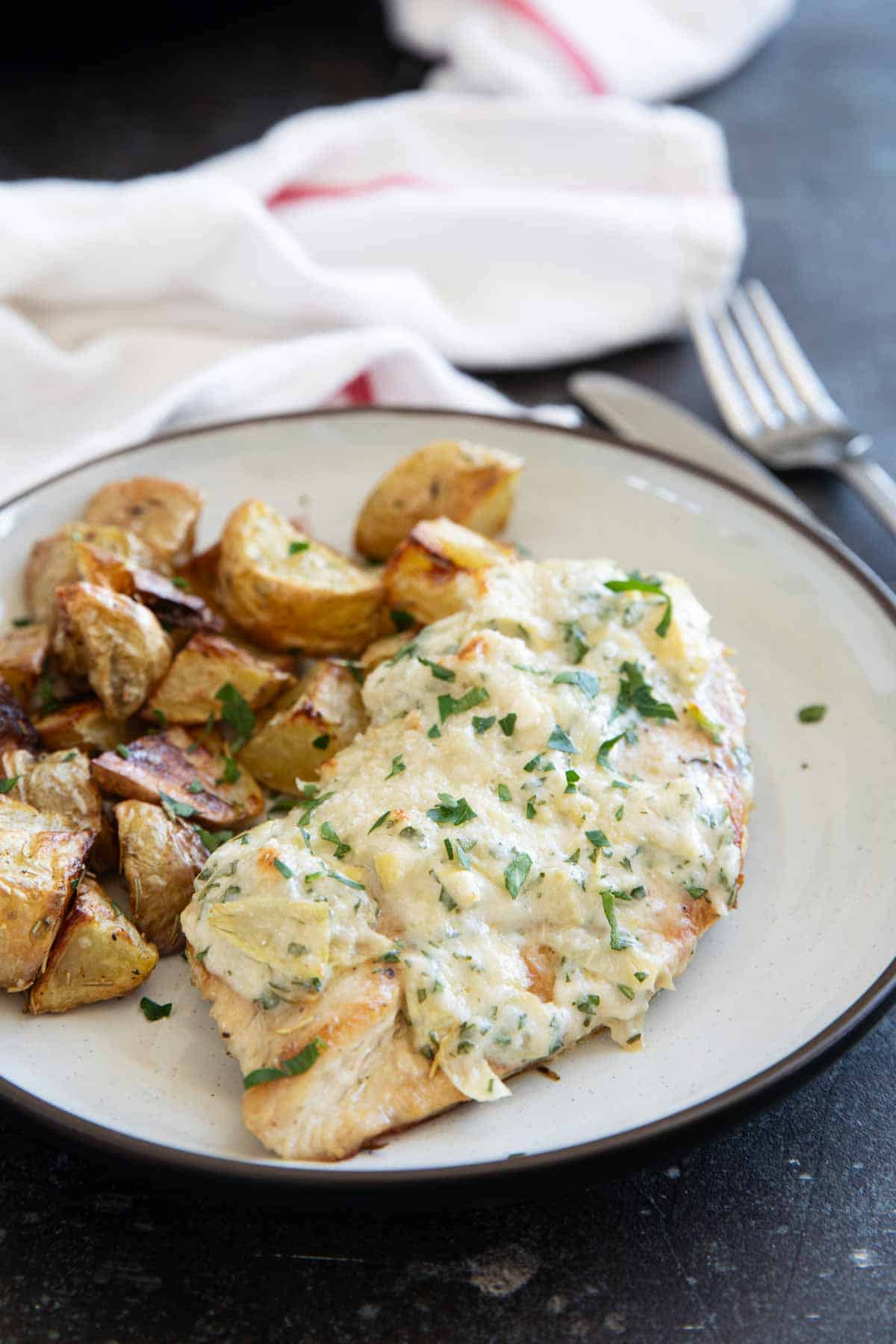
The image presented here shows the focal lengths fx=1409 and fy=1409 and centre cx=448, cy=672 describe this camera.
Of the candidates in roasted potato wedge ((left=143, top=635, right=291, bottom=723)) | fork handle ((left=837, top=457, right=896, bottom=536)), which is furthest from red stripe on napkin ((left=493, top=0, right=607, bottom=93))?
roasted potato wedge ((left=143, top=635, right=291, bottom=723))

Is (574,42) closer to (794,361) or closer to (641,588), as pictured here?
(794,361)

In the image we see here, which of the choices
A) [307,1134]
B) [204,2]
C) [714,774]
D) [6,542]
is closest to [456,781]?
[714,774]

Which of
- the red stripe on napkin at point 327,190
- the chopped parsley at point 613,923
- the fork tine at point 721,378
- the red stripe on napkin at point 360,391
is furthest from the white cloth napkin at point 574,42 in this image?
the chopped parsley at point 613,923

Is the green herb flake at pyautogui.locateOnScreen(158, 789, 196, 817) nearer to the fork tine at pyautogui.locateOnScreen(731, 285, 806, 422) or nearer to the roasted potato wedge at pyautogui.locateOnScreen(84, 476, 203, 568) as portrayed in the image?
the roasted potato wedge at pyautogui.locateOnScreen(84, 476, 203, 568)

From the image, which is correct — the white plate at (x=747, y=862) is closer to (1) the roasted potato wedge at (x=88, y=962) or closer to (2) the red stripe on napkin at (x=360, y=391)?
(1) the roasted potato wedge at (x=88, y=962)

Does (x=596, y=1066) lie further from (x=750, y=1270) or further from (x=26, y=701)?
(x=26, y=701)

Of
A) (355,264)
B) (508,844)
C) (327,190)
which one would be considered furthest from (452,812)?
(327,190)
